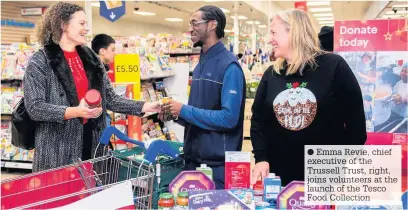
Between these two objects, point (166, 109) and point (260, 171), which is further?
point (166, 109)

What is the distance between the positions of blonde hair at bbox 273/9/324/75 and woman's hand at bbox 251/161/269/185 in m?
0.43

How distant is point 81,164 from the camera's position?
186 centimetres

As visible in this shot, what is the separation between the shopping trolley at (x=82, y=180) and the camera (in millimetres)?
1617

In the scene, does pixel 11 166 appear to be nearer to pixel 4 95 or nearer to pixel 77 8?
pixel 4 95

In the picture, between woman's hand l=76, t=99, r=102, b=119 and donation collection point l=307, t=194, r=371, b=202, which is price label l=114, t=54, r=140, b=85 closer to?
woman's hand l=76, t=99, r=102, b=119

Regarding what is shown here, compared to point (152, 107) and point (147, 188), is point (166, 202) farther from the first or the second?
point (152, 107)

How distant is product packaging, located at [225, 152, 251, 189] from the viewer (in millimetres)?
1825

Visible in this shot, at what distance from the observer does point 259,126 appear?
2283 millimetres

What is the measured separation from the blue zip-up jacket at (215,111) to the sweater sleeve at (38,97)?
622 mm

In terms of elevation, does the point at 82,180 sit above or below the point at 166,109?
below

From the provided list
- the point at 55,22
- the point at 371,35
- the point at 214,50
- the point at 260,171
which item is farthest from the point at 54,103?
the point at 371,35

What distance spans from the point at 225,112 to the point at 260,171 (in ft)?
1.03

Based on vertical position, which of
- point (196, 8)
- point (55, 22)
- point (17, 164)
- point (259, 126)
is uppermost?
point (196, 8)

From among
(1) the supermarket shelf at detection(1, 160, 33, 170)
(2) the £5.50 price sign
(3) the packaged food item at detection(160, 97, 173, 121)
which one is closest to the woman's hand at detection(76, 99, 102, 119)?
(3) the packaged food item at detection(160, 97, 173, 121)
